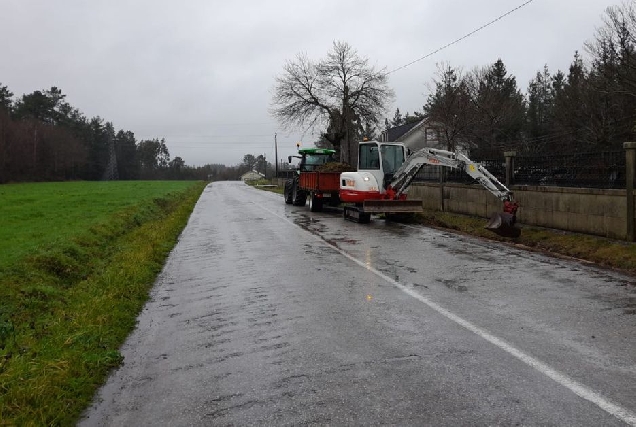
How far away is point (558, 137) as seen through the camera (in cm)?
4403

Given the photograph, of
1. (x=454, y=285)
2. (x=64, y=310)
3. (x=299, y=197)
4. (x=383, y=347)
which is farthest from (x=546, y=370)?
(x=299, y=197)

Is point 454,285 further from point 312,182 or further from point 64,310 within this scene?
point 312,182

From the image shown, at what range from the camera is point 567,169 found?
539 inches

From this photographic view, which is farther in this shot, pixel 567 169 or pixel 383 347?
pixel 567 169

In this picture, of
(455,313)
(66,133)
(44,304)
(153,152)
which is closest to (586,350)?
(455,313)

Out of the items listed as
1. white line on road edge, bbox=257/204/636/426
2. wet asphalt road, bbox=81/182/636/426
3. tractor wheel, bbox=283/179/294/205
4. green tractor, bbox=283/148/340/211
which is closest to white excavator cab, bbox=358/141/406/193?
green tractor, bbox=283/148/340/211

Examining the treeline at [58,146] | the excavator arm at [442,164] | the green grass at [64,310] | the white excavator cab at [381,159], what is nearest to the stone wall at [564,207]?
the excavator arm at [442,164]

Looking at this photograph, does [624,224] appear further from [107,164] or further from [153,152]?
[153,152]

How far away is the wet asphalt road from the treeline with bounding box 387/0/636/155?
22.4m

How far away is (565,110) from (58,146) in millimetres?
77731

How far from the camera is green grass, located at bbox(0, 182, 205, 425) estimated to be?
4.39 metres

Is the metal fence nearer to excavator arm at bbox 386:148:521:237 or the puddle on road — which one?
excavator arm at bbox 386:148:521:237

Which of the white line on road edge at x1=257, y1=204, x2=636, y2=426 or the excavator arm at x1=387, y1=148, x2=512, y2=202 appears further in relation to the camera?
the excavator arm at x1=387, y1=148, x2=512, y2=202

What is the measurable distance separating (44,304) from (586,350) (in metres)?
7.30
